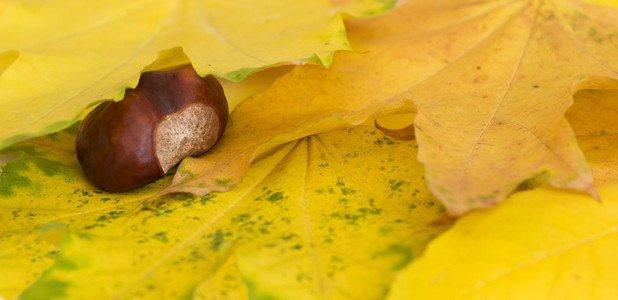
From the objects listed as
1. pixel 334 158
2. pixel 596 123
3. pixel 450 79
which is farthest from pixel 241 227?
pixel 596 123

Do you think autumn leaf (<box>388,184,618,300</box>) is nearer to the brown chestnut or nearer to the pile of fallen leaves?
the pile of fallen leaves

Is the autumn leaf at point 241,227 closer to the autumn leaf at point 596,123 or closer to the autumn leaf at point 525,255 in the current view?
the autumn leaf at point 525,255

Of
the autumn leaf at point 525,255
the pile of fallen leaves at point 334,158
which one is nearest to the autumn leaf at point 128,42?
the pile of fallen leaves at point 334,158

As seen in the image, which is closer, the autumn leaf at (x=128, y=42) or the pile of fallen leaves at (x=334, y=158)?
the pile of fallen leaves at (x=334, y=158)

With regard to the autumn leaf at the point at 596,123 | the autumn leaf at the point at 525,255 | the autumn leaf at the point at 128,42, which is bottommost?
the autumn leaf at the point at 596,123

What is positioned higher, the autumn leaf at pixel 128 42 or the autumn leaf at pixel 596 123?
the autumn leaf at pixel 128 42

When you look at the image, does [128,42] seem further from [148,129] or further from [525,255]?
[525,255]

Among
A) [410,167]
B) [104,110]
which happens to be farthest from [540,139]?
[104,110]

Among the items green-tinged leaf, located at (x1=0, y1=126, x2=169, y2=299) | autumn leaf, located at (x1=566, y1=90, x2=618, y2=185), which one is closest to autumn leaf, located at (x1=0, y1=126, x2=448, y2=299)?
green-tinged leaf, located at (x1=0, y1=126, x2=169, y2=299)
